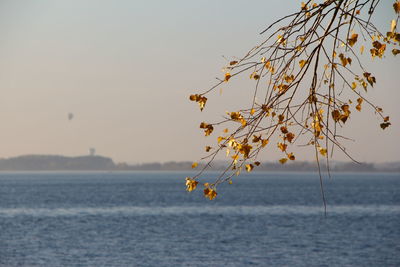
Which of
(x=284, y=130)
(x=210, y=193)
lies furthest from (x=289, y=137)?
(x=210, y=193)

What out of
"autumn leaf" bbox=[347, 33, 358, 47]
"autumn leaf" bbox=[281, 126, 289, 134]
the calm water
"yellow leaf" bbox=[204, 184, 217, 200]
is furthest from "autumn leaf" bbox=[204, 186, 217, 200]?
the calm water

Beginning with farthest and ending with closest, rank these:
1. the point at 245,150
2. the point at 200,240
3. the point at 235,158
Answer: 1. the point at 200,240
2. the point at 235,158
3. the point at 245,150

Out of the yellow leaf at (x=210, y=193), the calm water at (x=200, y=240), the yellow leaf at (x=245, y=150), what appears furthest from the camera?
the calm water at (x=200, y=240)

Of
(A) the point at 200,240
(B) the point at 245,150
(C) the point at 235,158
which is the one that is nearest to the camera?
(B) the point at 245,150

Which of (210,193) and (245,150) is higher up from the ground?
(245,150)

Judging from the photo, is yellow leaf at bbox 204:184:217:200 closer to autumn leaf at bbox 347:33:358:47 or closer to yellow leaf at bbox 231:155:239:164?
yellow leaf at bbox 231:155:239:164

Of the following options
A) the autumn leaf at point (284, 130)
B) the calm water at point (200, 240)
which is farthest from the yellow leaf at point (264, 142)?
the calm water at point (200, 240)

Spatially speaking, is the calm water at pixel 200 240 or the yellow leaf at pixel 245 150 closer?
the yellow leaf at pixel 245 150

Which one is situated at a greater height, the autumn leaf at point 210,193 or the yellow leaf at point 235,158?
the yellow leaf at point 235,158

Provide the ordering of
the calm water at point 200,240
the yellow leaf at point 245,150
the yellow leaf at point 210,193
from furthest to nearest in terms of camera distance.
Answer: the calm water at point 200,240, the yellow leaf at point 210,193, the yellow leaf at point 245,150

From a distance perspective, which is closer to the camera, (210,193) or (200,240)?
(210,193)

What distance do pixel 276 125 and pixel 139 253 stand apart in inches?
1315

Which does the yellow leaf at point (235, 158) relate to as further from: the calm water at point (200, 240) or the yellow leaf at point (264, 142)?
the calm water at point (200, 240)

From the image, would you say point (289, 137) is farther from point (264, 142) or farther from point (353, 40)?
point (353, 40)
